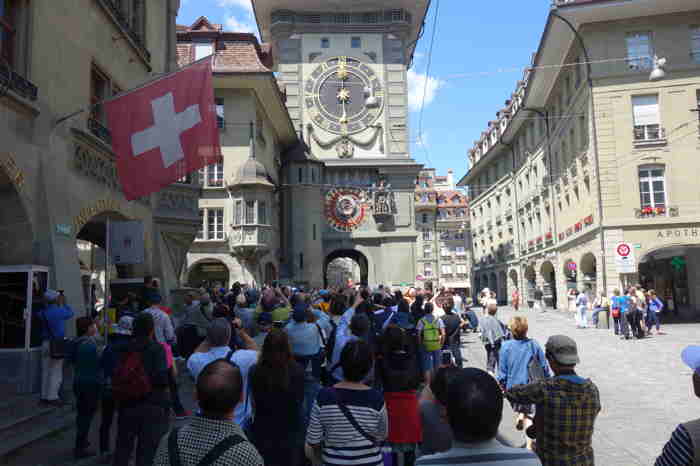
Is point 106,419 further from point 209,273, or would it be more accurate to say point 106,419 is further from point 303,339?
point 209,273

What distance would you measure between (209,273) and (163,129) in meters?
21.1

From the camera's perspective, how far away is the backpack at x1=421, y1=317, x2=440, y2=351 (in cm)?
984

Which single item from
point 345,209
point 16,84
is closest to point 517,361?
point 16,84

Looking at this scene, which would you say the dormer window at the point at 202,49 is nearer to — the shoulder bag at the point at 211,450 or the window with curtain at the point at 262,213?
the window with curtain at the point at 262,213

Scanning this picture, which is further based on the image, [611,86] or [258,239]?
[258,239]

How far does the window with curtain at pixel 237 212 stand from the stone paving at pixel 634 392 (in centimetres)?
1372

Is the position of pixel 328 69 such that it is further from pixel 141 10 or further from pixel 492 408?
pixel 492 408

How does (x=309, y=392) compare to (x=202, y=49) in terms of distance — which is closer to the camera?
(x=309, y=392)

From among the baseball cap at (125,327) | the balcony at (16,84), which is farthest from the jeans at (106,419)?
the balcony at (16,84)

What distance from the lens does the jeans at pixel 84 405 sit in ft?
21.2

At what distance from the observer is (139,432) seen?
529 centimetres

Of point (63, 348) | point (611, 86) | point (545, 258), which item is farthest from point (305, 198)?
point (63, 348)

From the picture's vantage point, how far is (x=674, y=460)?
9.14 feet

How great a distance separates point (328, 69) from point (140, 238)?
32000mm
